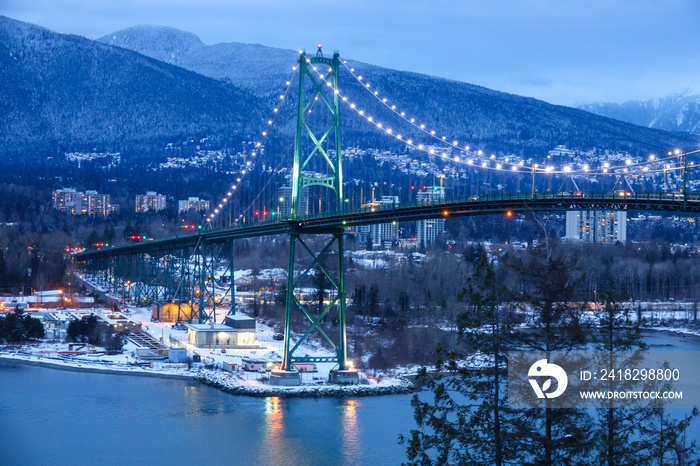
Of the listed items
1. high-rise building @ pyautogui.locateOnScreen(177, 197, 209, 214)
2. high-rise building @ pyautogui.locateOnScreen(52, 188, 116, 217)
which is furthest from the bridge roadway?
high-rise building @ pyautogui.locateOnScreen(52, 188, 116, 217)

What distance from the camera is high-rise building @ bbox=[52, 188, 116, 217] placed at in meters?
88.6

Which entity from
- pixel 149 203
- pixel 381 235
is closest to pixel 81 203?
pixel 149 203

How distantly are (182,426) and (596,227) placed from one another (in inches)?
1726

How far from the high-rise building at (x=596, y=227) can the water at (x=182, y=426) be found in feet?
126

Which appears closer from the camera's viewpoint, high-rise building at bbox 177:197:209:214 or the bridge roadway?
the bridge roadway

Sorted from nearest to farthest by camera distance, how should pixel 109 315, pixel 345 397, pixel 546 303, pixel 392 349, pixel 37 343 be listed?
1. pixel 546 303
2. pixel 345 397
3. pixel 392 349
4. pixel 37 343
5. pixel 109 315

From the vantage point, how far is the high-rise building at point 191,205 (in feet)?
275

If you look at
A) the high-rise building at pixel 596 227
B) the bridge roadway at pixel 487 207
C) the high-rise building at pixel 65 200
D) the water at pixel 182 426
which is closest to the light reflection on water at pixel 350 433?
the water at pixel 182 426

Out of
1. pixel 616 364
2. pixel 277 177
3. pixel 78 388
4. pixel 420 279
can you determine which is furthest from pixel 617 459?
pixel 277 177

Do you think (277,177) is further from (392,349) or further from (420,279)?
(392,349)

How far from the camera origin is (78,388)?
21.9m

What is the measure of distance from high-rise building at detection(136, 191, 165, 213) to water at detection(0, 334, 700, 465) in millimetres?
68250

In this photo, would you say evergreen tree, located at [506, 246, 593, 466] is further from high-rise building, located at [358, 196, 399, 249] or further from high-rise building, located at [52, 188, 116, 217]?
high-rise building, located at [52, 188, 116, 217]

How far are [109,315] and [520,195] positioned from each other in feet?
71.9
